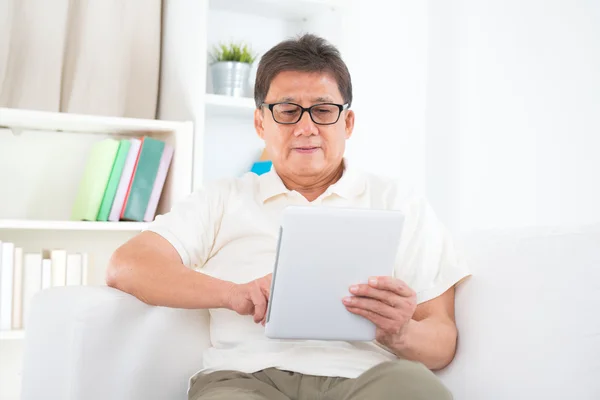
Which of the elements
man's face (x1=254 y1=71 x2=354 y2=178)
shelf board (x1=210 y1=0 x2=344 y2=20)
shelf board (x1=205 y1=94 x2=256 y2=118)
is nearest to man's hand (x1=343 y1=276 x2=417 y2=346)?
man's face (x1=254 y1=71 x2=354 y2=178)

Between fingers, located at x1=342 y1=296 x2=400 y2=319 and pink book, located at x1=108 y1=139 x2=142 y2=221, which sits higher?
pink book, located at x1=108 y1=139 x2=142 y2=221

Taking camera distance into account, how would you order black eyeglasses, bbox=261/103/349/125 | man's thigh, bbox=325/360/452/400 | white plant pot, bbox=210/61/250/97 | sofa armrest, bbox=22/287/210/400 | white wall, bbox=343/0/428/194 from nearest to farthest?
man's thigh, bbox=325/360/452/400
sofa armrest, bbox=22/287/210/400
black eyeglasses, bbox=261/103/349/125
white plant pot, bbox=210/61/250/97
white wall, bbox=343/0/428/194

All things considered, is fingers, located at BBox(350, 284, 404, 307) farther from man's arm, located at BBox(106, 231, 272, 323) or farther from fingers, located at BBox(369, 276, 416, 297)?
man's arm, located at BBox(106, 231, 272, 323)

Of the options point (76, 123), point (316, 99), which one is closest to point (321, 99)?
point (316, 99)

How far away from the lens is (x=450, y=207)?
2814 mm

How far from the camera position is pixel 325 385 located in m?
1.26

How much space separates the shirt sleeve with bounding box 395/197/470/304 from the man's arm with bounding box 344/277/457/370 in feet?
0.10

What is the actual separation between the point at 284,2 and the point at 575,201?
1249 millimetres

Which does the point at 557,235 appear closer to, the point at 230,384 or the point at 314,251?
the point at 314,251

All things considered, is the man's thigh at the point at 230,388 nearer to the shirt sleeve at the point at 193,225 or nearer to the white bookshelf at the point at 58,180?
the shirt sleeve at the point at 193,225

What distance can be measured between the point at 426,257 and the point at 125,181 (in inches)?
48.9

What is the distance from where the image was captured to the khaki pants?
111cm

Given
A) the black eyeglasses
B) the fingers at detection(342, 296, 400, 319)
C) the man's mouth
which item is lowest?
the fingers at detection(342, 296, 400, 319)

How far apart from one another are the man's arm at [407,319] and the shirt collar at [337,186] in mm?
289
